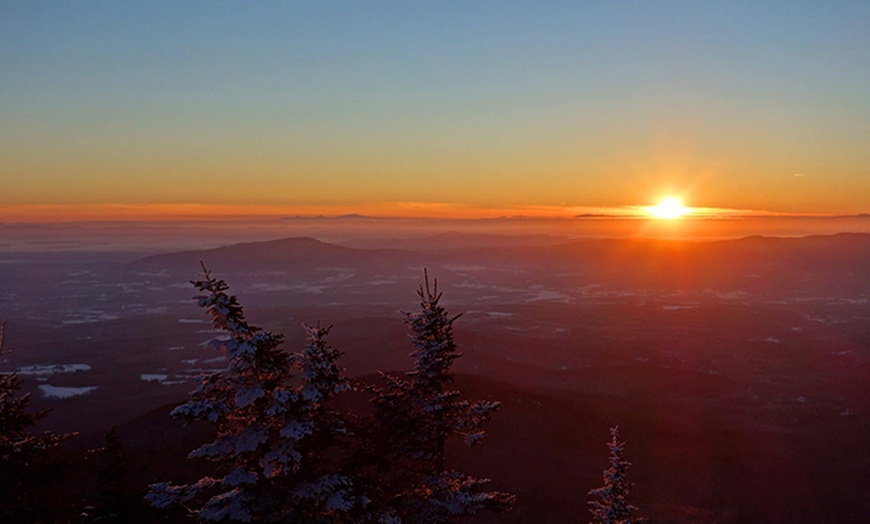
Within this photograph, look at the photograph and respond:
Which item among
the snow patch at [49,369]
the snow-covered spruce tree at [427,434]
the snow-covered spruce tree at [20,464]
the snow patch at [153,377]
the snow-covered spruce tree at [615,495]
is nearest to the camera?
the snow-covered spruce tree at [20,464]

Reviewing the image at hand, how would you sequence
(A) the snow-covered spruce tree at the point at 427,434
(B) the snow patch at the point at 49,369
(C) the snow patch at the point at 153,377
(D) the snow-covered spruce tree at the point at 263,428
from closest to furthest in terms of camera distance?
1. (D) the snow-covered spruce tree at the point at 263,428
2. (A) the snow-covered spruce tree at the point at 427,434
3. (C) the snow patch at the point at 153,377
4. (B) the snow patch at the point at 49,369

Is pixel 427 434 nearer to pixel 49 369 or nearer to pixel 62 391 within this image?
pixel 62 391

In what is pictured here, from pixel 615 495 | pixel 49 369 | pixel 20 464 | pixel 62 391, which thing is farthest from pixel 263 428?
pixel 49 369

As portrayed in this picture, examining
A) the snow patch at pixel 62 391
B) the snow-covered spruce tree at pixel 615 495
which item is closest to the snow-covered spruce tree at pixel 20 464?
the snow-covered spruce tree at pixel 615 495

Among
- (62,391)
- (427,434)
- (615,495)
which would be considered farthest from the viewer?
(62,391)

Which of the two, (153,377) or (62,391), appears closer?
(62,391)

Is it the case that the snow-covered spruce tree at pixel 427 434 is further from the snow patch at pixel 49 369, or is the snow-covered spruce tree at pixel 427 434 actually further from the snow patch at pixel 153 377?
the snow patch at pixel 49 369
